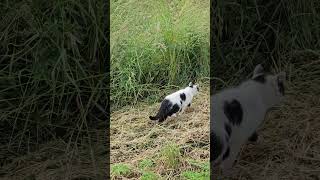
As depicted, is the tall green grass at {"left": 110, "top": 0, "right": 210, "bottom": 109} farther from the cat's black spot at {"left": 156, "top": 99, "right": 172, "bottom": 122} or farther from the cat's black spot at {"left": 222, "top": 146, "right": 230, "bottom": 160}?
the cat's black spot at {"left": 222, "top": 146, "right": 230, "bottom": 160}

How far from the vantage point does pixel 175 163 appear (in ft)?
7.41

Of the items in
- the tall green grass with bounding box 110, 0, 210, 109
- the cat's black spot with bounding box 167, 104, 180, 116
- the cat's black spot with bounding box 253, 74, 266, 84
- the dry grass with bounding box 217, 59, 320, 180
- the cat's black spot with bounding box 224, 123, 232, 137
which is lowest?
the dry grass with bounding box 217, 59, 320, 180

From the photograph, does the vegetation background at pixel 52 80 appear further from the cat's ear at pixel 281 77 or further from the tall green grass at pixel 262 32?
the cat's ear at pixel 281 77

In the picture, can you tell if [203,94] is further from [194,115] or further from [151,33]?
[151,33]

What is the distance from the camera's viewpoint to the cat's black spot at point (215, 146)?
205 cm

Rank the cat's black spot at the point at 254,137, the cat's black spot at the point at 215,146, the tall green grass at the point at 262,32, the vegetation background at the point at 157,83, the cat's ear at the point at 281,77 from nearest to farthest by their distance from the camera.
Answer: the cat's black spot at the point at 215,146 → the vegetation background at the point at 157,83 → the cat's black spot at the point at 254,137 → the cat's ear at the point at 281,77 → the tall green grass at the point at 262,32

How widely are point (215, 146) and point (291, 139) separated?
479mm

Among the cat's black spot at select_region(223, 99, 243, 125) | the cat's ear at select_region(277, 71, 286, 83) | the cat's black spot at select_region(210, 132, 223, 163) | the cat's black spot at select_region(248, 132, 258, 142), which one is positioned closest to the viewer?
the cat's black spot at select_region(210, 132, 223, 163)

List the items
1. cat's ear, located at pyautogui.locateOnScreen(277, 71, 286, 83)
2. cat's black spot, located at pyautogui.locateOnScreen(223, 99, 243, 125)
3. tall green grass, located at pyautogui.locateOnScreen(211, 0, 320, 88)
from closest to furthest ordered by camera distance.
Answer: cat's black spot, located at pyautogui.locateOnScreen(223, 99, 243, 125)
cat's ear, located at pyautogui.locateOnScreen(277, 71, 286, 83)
tall green grass, located at pyautogui.locateOnScreen(211, 0, 320, 88)

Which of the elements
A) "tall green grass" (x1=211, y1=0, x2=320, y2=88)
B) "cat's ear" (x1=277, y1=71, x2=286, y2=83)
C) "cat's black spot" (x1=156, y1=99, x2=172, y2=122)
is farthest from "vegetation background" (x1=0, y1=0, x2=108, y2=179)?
"cat's ear" (x1=277, y1=71, x2=286, y2=83)

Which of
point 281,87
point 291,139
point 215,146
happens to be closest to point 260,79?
point 281,87

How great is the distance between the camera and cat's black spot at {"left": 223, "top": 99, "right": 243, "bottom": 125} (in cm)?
216

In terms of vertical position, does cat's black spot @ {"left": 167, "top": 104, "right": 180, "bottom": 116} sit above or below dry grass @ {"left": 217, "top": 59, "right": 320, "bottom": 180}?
above

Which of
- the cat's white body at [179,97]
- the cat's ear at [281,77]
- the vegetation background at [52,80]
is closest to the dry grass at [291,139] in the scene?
the cat's ear at [281,77]
